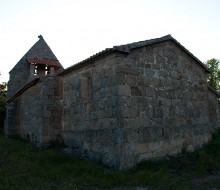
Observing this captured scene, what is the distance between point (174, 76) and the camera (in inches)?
414

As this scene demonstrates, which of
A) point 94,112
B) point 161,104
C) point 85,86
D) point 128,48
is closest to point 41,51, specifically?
point 85,86

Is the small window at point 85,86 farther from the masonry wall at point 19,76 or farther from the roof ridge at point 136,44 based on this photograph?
the masonry wall at point 19,76

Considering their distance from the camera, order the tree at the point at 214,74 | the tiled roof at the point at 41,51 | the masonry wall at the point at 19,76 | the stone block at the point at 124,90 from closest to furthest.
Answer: the stone block at the point at 124,90
the masonry wall at the point at 19,76
the tiled roof at the point at 41,51
the tree at the point at 214,74

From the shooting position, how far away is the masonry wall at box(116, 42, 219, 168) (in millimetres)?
8484

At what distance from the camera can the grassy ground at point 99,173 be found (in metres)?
6.67

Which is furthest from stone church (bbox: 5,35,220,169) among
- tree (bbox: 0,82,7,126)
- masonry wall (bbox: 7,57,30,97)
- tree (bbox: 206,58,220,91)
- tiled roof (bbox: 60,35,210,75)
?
tree (bbox: 206,58,220,91)

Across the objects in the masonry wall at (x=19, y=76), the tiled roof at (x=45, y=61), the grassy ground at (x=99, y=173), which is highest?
the tiled roof at (x=45, y=61)

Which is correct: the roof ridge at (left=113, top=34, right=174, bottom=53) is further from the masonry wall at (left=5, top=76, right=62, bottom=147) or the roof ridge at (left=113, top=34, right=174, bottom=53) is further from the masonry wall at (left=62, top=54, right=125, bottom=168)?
the masonry wall at (left=5, top=76, right=62, bottom=147)

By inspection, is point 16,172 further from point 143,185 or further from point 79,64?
point 79,64

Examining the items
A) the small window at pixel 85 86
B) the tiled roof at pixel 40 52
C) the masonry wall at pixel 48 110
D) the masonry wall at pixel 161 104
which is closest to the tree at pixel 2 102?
the tiled roof at pixel 40 52

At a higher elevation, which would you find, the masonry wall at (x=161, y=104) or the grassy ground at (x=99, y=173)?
the masonry wall at (x=161, y=104)

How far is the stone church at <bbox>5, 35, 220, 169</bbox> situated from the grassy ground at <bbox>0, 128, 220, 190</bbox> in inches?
23.1

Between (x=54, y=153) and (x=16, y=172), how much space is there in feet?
8.12

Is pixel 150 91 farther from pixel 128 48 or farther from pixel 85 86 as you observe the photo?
pixel 85 86
